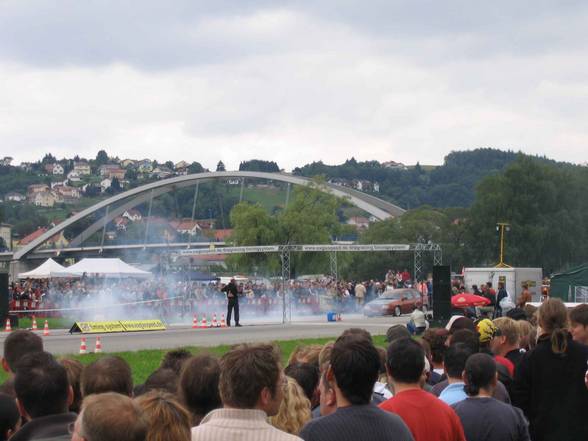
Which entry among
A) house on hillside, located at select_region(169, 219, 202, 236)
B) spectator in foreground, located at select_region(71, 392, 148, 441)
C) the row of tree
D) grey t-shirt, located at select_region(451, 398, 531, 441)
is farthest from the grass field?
house on hillside, located at select_region(169, 219, 202, 236)

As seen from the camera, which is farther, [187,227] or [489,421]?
[187,227]

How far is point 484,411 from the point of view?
7.09 m

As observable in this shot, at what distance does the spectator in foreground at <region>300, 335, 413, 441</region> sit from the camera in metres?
5.28

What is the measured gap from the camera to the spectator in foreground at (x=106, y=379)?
6082 mm

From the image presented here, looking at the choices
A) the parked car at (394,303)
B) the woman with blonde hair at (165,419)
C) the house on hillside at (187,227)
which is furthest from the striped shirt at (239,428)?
the house on hillside at (187,227)

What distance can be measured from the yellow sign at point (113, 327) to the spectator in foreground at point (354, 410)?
29493mm

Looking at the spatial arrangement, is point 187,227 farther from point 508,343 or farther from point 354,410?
point 354,410

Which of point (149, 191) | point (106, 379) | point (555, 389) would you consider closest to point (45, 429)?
point (106, 379)

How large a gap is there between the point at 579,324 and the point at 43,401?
16.7 ft

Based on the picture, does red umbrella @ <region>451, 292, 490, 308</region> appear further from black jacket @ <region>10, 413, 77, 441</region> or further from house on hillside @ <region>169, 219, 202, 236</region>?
house on hillside @ <region>169, 219, 202, 236</region>

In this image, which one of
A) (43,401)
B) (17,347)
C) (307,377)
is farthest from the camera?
(307,377)

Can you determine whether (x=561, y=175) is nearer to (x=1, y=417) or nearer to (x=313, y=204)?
(x=313, y=204)

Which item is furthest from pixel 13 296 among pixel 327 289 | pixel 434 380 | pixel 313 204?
pixel 313 204

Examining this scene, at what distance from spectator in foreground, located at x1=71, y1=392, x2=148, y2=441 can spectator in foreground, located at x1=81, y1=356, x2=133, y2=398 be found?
2.26 m
